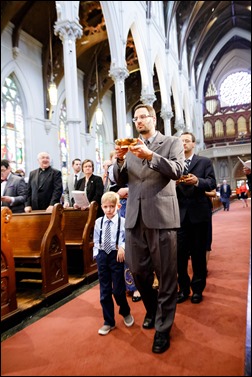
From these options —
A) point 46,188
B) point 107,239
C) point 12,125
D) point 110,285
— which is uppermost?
point 12,125

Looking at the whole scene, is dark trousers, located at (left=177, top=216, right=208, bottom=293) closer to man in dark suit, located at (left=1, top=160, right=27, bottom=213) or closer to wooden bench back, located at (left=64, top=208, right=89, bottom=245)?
wooden bench back, located at (left=64, top=208, right=89, bottom=245)

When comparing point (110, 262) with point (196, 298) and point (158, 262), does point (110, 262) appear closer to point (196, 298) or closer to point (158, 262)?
point (158, 262)

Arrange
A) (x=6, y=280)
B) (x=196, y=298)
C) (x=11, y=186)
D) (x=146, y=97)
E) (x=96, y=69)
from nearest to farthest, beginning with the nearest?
(x=6, y=280), (x=196, y=298), (x=11, y=186), (x=146, y=97), (x=96, y=69)

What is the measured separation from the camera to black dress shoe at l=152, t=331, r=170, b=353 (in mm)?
2078

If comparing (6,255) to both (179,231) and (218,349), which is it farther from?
(218,349)

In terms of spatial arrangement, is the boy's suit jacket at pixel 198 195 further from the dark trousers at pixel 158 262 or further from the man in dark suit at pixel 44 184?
the man in dark suit at pixel 44 184

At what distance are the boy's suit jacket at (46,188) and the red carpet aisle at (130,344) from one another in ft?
5.13

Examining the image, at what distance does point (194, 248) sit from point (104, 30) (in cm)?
1150

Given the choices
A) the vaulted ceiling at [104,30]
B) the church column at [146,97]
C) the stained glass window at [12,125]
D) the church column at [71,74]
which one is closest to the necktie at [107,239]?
the church column at [71,74]

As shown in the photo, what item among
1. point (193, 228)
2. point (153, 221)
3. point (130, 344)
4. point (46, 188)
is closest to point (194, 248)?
point (193, 228)

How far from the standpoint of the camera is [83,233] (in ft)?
13.4

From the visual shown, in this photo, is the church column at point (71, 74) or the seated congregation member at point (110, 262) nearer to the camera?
the seated congregation member at point (110, 262)

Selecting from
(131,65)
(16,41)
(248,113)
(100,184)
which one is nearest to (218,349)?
(100,184)

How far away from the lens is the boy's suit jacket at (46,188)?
4.35 meters
